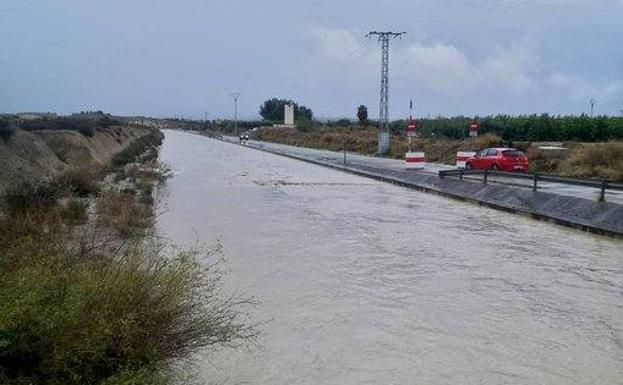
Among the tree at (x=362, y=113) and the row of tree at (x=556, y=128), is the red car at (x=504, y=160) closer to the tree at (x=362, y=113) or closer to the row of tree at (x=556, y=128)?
the row of tree at (x=556, y=128)

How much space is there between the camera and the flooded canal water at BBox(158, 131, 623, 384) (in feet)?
26.4

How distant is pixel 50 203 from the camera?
56.5ft

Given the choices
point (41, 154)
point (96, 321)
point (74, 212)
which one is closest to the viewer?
point (96, 321)

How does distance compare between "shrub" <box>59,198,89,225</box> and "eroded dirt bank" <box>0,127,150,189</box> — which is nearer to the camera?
"shrub" <box>59,198,89,225</box>

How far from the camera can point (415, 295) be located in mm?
11367

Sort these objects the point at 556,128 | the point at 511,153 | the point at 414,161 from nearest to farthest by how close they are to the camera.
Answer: the point at 511,153
the point at 414,161
the point at 556,128

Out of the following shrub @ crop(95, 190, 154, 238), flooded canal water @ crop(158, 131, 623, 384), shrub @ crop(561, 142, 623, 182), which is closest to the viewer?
flooded canal water @ crop(158, 131, 623, 384)

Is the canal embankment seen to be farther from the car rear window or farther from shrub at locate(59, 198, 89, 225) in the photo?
shrub at locate(59, 198, 89, 225)

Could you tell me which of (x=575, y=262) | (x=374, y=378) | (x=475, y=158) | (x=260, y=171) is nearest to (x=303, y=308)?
(x=374, y=378)

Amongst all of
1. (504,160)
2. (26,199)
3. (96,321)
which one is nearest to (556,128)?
(504,160)

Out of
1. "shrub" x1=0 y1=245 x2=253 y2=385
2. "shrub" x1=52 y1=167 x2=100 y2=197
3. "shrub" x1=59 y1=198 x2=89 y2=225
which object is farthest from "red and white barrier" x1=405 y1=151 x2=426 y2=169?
"shrub" x1=0 y1=245 x2=253 y2=385

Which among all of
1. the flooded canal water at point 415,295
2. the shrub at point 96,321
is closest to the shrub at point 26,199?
the flooded canal water at point 415,295

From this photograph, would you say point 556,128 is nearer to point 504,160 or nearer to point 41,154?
point 504,160

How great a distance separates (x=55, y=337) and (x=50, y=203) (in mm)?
12403
